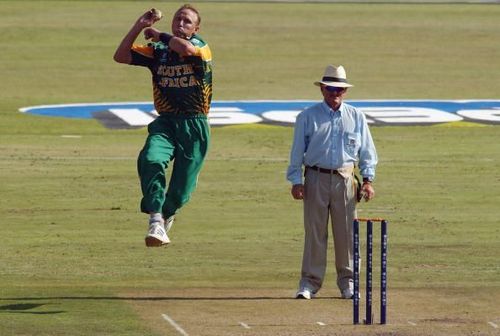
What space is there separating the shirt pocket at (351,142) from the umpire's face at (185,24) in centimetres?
159

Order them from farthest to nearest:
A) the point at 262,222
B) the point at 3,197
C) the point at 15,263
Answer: the point at 3,197 → the point at 262,222 → the point at 15,263

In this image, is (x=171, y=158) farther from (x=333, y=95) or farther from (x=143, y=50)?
(x=333, y=95)

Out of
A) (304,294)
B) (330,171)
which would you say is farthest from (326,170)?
(304,294)

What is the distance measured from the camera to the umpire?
524 inches

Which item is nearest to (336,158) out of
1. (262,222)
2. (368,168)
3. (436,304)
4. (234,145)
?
(368,168)

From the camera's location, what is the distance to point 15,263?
1561cm

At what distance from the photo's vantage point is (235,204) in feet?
65.3

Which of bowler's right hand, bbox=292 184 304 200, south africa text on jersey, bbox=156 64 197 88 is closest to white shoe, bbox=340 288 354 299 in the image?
bowler's right hand, bbox=292 184 304 200

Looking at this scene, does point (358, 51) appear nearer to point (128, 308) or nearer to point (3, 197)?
point (3, 197)

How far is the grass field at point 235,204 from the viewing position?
12.8 metres

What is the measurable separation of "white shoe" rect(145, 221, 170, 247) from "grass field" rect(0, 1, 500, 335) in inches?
22.1

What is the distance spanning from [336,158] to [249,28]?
30.8m

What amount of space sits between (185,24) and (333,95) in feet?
4.60

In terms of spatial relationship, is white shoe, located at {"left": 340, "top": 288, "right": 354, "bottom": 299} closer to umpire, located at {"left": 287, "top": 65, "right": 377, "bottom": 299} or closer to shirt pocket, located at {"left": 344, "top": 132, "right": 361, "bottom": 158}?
umpire, located at {"left": 287, "top": 65, "right": 377, "bottom": 299}
